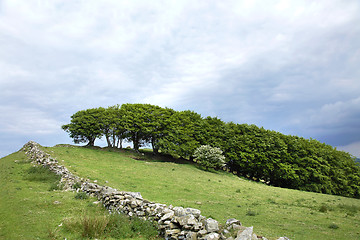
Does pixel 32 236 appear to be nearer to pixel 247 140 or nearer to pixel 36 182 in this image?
pixel 36 182

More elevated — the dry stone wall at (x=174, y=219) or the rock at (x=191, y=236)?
the dry stone wall at (x=174, y=219)

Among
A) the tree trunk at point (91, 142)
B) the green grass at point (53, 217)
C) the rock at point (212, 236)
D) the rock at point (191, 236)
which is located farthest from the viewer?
the tree trunk at point (91, 142)

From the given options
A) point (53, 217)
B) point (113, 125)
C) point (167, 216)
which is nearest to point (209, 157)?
point (113, 125)

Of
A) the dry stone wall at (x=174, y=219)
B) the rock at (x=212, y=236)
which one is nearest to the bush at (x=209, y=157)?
the dry stone wall at (x=174, y=219)

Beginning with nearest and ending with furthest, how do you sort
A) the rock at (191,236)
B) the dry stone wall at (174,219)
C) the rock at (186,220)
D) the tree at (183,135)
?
the dry stone wall at (174,219), the rock at (191,236), the rock at (186,220), the tree at (183,135)

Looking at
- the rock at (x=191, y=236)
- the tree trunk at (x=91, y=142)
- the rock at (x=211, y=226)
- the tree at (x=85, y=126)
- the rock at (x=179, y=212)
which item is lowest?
the rock at (x=191, y=236)

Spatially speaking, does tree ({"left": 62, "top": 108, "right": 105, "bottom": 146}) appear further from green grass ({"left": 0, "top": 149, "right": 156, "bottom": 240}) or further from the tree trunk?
green grass ({"left": 0, "top": 149, "right": 156, "bottom": 240})

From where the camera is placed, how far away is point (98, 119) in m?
44.2

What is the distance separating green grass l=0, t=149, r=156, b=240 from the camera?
32.5ft

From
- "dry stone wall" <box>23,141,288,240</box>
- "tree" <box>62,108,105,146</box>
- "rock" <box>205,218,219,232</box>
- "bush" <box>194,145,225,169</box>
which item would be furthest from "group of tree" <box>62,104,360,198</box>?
"rock" <box>205,218,219,232</box>

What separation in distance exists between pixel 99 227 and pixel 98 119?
37.2 metres

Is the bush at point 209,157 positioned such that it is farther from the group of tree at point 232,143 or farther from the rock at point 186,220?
the rock at point 186,220

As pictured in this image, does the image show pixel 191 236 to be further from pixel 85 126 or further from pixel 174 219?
pixel 85 126

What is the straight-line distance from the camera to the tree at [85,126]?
43.2 meters
